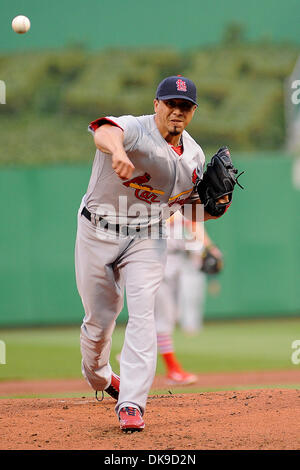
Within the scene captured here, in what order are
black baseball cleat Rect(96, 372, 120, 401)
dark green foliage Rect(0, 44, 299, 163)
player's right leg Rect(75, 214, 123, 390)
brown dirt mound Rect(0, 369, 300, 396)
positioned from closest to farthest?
player's right leg Rect(75, 214, 123, 390) → black baseball cleat Rect(96, 372, 120, 401) → brown dirt mound Rect(0, 369, 300, 396) → dark green foliage Rect(0, 44, 299, 163)

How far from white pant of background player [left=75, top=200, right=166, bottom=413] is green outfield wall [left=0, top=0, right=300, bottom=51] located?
56.9 feet

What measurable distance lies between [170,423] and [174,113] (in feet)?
4.82

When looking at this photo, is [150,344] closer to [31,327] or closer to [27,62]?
[31,327]

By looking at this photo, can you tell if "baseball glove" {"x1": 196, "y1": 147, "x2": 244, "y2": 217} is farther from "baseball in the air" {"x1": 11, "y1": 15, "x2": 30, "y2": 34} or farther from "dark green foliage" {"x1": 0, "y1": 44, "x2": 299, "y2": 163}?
"dark green foliage" {"x1": 0, "y1": 44, "x2": 299, "y2": 163}

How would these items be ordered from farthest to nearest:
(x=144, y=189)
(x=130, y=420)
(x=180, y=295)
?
1. (x=180, y=295)
2. (x=144, y=189)
3. (x=130, y=420)

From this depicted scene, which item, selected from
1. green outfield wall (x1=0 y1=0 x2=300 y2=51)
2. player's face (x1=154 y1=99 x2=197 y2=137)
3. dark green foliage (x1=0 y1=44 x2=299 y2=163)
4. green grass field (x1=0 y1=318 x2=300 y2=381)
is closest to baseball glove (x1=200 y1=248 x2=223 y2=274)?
green grass field (x1=0 y1=318 x2=300 y2=381)

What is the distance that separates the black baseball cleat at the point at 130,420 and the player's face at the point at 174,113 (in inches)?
51.1

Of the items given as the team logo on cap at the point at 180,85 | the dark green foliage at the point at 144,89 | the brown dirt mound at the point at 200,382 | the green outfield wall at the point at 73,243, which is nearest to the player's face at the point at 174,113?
the team logo on cap at the point at 180,85

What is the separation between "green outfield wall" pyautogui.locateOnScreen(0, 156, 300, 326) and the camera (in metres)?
10.5

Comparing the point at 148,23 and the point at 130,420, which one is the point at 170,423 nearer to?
the point at 130,420

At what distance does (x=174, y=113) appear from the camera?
129 inches

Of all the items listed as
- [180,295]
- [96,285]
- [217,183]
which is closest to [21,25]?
[217,183]

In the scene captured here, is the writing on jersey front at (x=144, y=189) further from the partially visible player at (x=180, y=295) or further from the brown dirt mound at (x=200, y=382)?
the partially visible player at (x=180, y=295)

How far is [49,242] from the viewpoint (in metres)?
10.7
